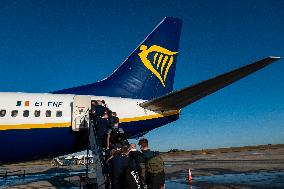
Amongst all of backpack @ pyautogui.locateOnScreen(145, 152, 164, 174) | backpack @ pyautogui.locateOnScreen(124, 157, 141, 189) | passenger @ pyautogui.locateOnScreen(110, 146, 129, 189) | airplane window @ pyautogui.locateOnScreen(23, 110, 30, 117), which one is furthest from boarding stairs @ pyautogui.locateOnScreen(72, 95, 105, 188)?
backpack @ pyautogui.locateOnScreen(124, 157, 141, 189)

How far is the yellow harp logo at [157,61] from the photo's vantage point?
57.3 ft

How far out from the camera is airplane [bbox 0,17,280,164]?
12797 mm

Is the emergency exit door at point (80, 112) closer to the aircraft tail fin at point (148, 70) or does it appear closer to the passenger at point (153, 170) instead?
the aircraft tail fin at point (148, 70)

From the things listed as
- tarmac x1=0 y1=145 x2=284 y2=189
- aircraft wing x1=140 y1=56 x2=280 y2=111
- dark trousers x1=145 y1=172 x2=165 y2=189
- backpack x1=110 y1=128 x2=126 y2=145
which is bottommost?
tarmac x1=0 y1=145 x2=284 y2=189

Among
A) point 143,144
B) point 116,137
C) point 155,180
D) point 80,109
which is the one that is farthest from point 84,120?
point 155,180

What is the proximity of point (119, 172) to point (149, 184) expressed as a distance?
174 cm

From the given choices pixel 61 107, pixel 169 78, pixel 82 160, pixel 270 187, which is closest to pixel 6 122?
pixel 61 107

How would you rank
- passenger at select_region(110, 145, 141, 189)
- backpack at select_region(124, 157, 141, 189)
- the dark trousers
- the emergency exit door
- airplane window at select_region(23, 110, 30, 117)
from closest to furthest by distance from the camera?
1. backpack at select_region(124, 157, 141, 189)
2. passenger at select_region(110, 145, 141, 189)
3. the dark trousers
4. airplane window at select_region(23, 110, 30, 117)
5. the emergency exit door

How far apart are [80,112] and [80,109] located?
154 mm

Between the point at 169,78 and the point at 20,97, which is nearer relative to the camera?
the point at 20,97

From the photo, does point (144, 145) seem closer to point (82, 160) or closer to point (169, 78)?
point (169, 78)

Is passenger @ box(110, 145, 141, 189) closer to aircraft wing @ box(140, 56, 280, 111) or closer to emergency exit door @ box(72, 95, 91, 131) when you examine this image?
aircraft wing @ box(140, 56, 280, 111)

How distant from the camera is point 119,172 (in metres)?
8.59

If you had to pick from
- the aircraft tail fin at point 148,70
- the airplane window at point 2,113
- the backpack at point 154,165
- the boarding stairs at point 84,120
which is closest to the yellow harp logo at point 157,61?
the aircraft tail fin at point 148,70
